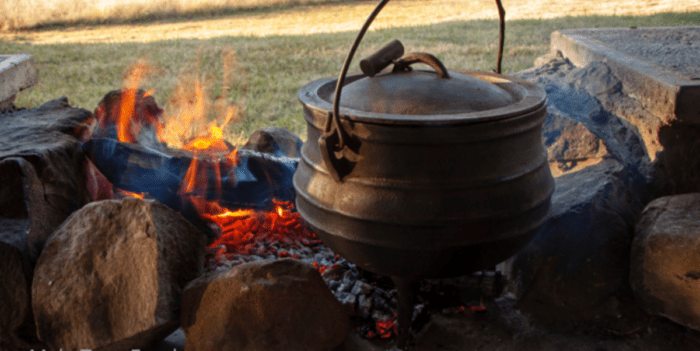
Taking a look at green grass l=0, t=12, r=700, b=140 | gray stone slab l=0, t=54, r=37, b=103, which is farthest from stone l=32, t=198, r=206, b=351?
green grass l=0, t=12, r=700, b=140

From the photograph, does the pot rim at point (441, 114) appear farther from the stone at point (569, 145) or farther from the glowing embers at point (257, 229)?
the glowing embers at point (257, 229)

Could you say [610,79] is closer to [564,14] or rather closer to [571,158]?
[571,158]

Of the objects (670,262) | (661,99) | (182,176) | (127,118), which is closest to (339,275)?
(182,176)

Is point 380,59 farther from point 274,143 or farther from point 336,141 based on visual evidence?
point 274,143

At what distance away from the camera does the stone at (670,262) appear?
2.26 metres

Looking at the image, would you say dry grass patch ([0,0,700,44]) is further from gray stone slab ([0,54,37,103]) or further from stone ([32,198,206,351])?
stone ([32,198,206,351])

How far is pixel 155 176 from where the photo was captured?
3020mm

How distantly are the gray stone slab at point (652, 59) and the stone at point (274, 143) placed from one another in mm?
2193

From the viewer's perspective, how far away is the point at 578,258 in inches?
101

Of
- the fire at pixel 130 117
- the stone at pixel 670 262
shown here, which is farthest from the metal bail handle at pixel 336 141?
the fire at pixel 130 117

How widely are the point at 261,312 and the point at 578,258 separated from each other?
1506 millimetres

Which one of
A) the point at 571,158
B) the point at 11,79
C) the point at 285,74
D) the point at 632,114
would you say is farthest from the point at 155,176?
the point at 285,74

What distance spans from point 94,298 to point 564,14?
1291 cm

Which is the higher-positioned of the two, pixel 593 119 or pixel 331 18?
pixel 593 119
